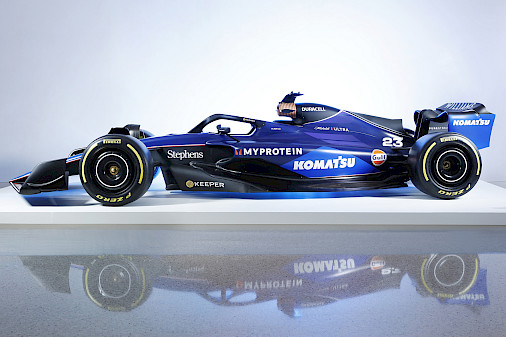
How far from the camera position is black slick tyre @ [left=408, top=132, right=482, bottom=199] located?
440cm

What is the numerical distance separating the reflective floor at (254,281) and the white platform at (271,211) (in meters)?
0.09

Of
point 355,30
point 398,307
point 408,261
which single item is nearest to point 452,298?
point 398,307

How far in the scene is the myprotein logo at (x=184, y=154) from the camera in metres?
4.55

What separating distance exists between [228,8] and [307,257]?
4877 millimetres

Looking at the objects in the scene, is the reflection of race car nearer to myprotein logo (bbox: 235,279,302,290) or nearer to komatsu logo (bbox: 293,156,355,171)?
myprotein logo (bbox: 235,279,302,290)

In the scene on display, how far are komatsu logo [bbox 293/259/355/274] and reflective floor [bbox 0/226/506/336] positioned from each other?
0.01m

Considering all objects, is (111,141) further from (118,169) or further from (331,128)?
(331,128)

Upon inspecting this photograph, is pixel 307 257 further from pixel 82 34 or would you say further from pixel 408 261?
pixel 82 34

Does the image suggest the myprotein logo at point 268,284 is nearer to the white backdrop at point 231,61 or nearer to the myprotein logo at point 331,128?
the myprotein logo at point 331,128

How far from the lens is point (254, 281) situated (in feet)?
8.91

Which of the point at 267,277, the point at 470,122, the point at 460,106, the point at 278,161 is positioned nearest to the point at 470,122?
the point at 470,122

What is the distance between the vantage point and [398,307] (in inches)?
93.4

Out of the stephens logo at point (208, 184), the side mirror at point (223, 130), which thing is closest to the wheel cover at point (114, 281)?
the stephens logo at point (208, 184)

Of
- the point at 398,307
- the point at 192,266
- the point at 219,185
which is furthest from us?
the point at 219,185
